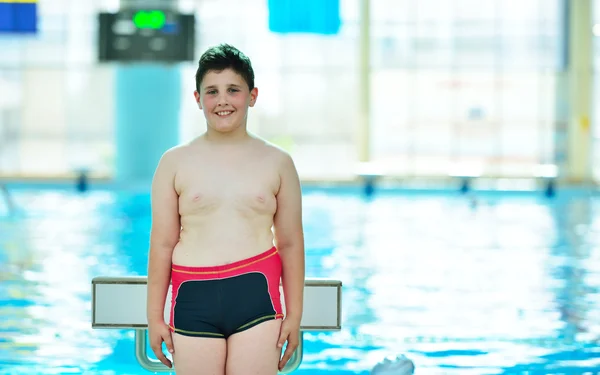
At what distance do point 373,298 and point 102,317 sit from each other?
4.42 m

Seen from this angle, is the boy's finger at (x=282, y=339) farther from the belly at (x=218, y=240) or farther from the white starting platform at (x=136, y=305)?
the white starting platform at (x=136, y=305)

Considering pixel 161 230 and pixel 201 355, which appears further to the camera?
pixel 161 230

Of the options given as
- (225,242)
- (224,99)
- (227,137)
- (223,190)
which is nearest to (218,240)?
(225,242)

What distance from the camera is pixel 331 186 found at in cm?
2322

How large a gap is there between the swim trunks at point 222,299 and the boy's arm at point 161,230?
6 cm

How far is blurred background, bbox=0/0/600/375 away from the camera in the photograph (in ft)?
20.6

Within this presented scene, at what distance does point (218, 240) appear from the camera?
2668mm

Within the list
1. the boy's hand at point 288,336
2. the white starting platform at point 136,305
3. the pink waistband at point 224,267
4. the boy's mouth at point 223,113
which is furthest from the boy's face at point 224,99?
the white starting platform at point 136,305

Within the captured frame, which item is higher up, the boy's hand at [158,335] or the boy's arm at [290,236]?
the boy's arm at [290,236]

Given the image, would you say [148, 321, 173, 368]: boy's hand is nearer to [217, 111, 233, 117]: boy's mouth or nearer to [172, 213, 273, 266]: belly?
[172, 213, 273, 266]: belly

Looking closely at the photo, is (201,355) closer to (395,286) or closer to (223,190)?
(223,190)

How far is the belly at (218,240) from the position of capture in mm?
2662

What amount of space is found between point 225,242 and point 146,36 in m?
17.6

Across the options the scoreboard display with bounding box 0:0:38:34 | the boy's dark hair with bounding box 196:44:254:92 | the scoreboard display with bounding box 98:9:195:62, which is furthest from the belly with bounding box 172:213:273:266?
the scoreboard display with bounding box 98:9:195:62
